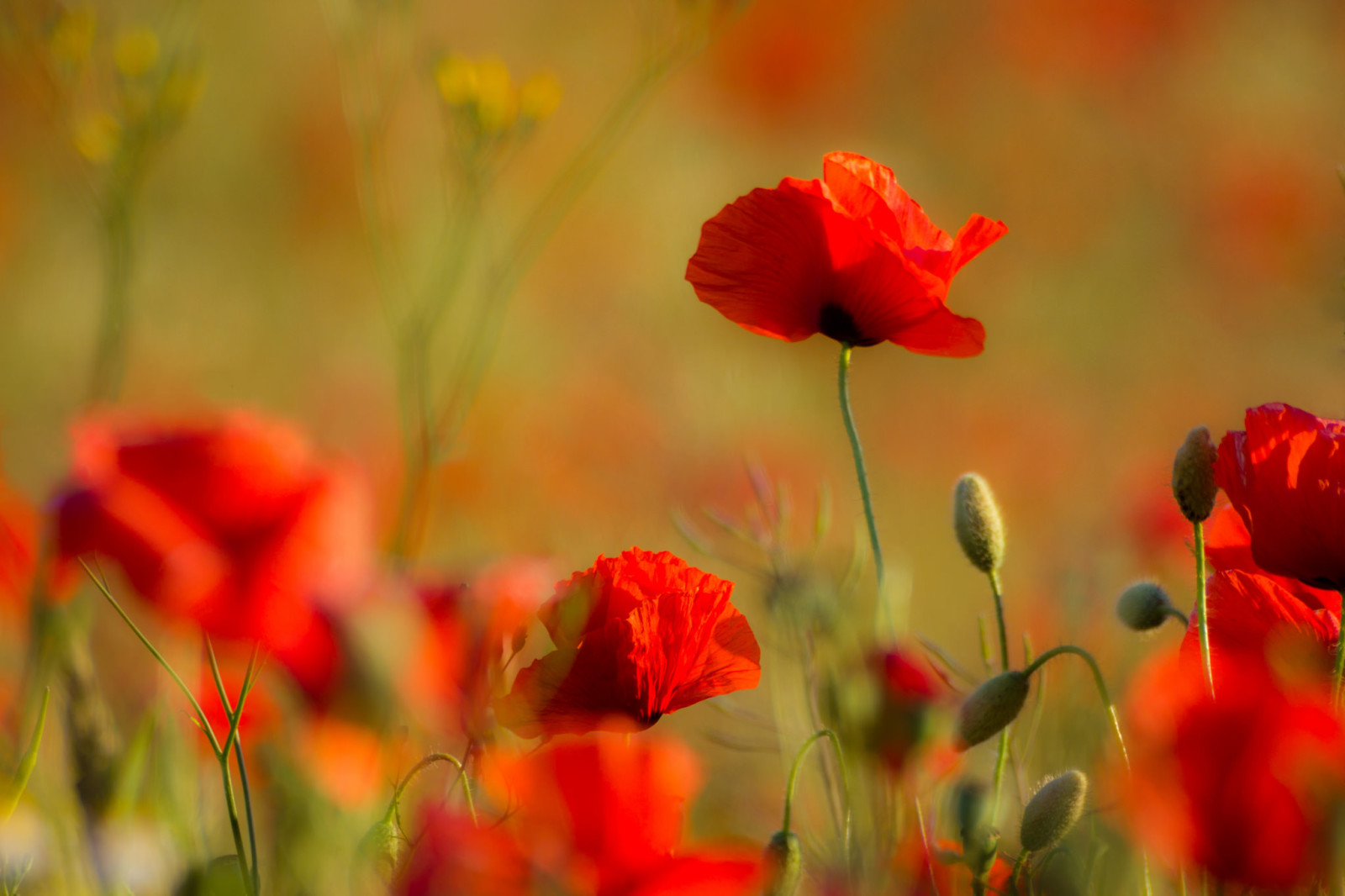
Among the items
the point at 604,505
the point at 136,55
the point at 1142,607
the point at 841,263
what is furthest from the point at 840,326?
the point at 604,505

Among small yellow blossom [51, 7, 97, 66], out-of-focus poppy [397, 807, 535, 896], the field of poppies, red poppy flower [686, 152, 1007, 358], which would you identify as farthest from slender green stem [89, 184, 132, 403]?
out-of-focus poppy [397, 807, 535, 896]

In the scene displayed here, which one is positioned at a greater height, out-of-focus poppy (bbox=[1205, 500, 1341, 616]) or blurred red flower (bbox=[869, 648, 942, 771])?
out-of-focus poppy (bbox=[1205, 500, 1341, 616])

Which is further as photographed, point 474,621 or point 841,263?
point 841,263

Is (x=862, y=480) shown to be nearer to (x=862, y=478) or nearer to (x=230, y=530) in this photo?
(x=862, y=478)

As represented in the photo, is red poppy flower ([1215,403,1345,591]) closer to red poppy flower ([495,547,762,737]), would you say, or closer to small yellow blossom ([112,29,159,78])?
red poppy flower ([495,547,762,737])

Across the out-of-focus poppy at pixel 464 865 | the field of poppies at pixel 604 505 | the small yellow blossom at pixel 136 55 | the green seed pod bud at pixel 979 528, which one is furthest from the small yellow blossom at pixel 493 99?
the out-of-focus poppy at pixel 464 865

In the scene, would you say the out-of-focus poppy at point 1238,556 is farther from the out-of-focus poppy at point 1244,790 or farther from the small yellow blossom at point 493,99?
the small yellow blossom at point 493,99

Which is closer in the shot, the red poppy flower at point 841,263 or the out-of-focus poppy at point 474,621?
the out-of-focus poppy at point 474,621
